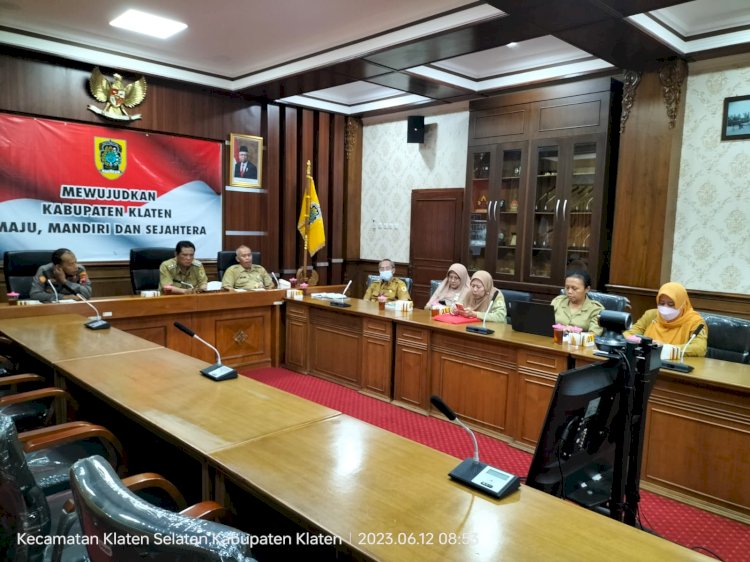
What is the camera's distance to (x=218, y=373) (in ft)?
7.59

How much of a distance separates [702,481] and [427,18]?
3.54 meters

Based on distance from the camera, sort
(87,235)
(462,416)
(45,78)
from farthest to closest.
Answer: (87,235), (45,78), (462,416)

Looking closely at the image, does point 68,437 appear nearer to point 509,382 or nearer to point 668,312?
point 509,382

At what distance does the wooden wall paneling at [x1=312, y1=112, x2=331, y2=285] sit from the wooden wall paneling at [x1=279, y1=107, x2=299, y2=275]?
33 centimetres

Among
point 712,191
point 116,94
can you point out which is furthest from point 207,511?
point 116,94

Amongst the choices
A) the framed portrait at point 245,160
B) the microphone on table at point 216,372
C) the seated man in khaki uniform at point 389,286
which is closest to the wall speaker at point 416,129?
the framed portrait at point 245,160

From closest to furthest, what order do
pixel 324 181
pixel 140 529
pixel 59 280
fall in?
pixel 140 529 → pixel 59 280 → pixel 324 181

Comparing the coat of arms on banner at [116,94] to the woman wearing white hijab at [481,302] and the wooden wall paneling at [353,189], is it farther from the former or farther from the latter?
the woman wearing white hijab at [481,302]

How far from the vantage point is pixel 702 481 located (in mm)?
2682

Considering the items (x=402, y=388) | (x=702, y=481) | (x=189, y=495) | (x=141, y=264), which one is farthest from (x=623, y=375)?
(x=141, y=264)

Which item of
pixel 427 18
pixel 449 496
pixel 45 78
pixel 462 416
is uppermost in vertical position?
pixel 427 18

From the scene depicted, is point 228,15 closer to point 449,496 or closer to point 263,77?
point 263,77

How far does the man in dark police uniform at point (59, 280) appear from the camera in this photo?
4081 millimetres

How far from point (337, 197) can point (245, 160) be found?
1392 millimetres
